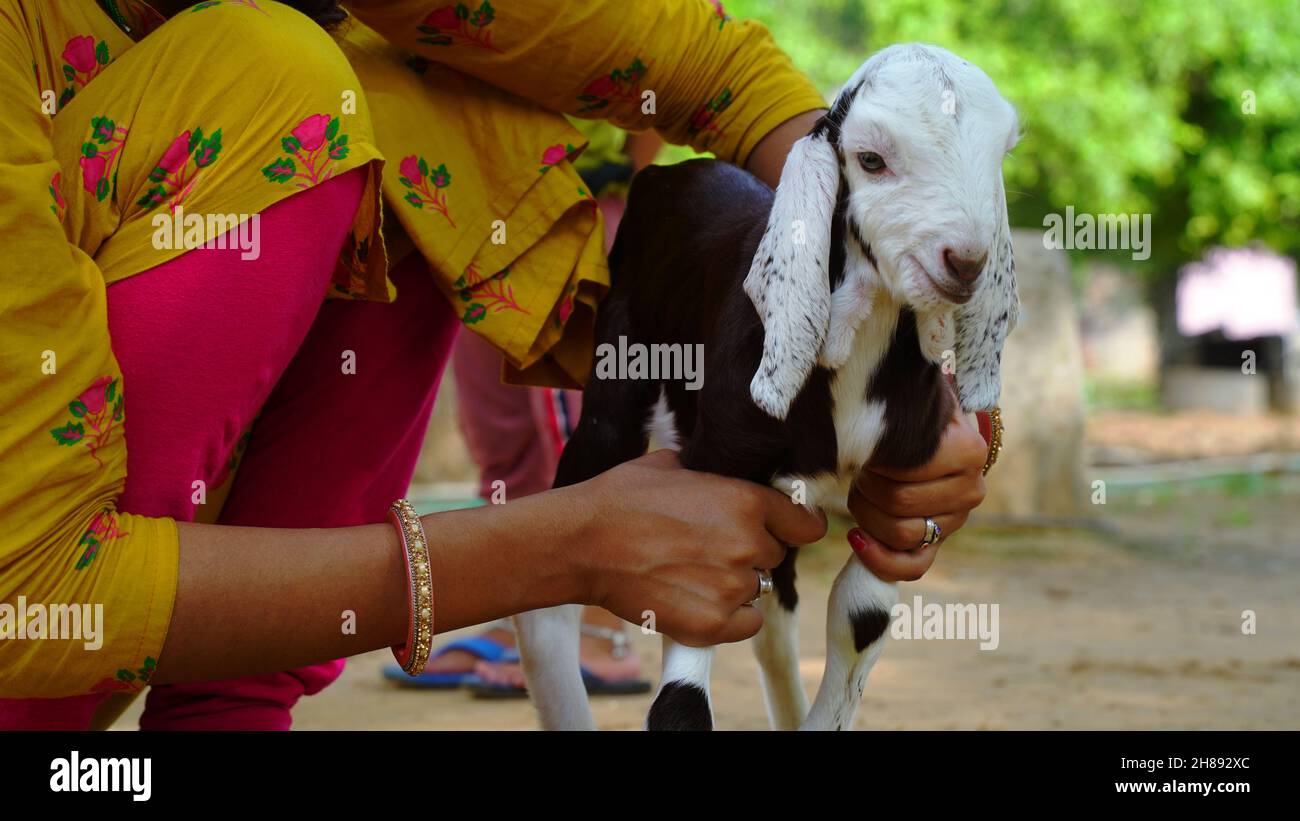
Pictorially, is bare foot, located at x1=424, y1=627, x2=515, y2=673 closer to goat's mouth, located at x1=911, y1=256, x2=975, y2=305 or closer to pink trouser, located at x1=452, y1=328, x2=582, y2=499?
pink trouser, located at x1=452, y1=328, x2=582, y2=499

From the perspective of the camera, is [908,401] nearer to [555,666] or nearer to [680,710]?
[680,710]

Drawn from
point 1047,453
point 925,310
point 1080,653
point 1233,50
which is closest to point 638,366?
point 925,310

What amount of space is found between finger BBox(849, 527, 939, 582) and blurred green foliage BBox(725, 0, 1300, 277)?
1110 cm

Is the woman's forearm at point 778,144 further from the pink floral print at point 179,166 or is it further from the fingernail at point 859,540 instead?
the pink floral print at point 179,166

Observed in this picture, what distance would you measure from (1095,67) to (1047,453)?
7.84 meters

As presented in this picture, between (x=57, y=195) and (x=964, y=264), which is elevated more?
(x=57, y=195)

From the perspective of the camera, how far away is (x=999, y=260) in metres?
1.79

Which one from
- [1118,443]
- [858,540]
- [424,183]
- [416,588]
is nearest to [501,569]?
[416,588]

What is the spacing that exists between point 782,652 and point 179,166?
1346 millimetres

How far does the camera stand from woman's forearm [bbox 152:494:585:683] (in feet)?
5.37

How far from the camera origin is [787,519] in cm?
192

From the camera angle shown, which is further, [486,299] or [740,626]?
[486,299]

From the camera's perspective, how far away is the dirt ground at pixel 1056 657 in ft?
11.0
